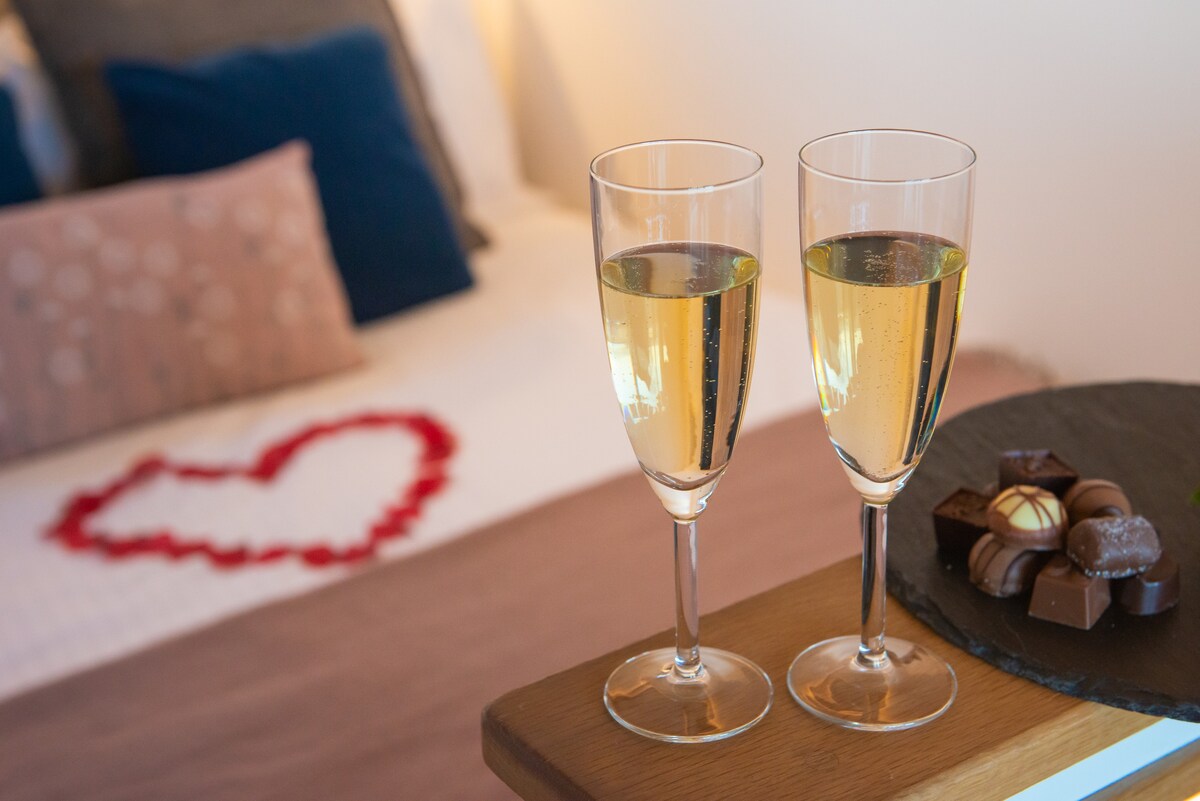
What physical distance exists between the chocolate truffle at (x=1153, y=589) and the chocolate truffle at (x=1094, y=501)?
1.4 inches

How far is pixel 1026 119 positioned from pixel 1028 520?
1189 millimetres

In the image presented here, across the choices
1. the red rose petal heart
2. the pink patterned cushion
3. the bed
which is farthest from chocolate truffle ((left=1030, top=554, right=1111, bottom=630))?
the pink patterned cushion

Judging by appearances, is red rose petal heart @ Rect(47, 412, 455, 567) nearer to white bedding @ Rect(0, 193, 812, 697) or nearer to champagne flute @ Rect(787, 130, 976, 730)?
white bedding @ Rect(0, 193, 812, 697)

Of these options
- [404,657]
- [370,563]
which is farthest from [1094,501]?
[370,563]

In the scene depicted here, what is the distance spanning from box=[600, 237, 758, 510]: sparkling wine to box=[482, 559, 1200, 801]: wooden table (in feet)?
0.45

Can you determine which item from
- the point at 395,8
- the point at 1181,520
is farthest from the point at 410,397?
the point at 1181,520

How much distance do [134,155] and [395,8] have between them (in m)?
0.63

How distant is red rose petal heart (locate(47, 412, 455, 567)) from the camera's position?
56.5 inches

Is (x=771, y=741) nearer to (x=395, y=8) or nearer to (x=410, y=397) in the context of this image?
(x=410, y=397)

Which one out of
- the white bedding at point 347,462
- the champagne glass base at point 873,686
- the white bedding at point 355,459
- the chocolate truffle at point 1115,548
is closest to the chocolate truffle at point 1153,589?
the chocolate truffle at point 1115,548

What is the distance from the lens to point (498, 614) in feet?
4.18

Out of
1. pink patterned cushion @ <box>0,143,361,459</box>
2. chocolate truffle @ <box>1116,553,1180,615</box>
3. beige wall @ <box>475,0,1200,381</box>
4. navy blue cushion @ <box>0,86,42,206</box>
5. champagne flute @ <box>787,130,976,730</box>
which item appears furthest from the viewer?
navy blue cushion @ <box>0,86,42,206</box>

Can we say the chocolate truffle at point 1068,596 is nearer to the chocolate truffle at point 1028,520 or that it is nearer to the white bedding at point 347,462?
the chocolate truffle at point 1028,520

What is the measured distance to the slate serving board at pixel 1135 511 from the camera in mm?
614
